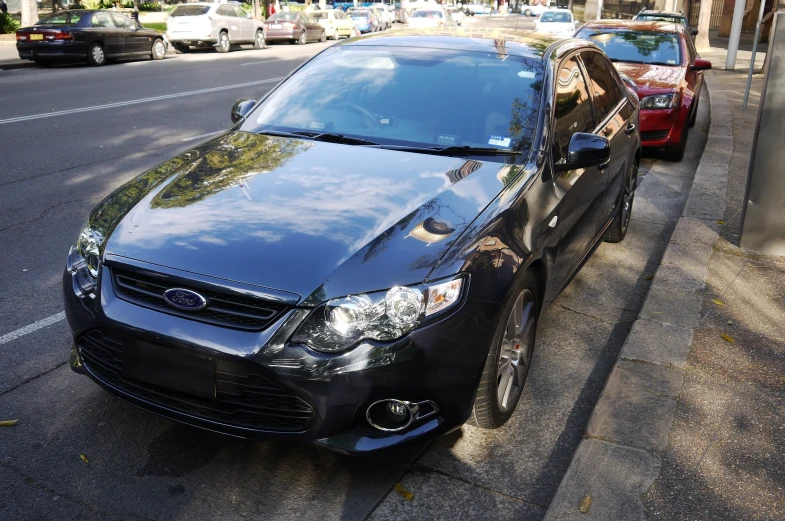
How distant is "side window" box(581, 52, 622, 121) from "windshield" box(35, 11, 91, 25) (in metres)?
18.0

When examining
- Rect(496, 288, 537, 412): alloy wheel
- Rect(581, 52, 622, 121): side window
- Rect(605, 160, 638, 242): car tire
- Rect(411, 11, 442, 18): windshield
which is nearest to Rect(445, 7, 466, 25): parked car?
Rect(411, 11, 442, 18): windshield

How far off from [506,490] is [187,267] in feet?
5.06

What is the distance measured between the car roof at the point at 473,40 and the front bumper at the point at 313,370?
217cm

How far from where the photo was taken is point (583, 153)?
13.2 feet

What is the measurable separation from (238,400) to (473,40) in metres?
2.92

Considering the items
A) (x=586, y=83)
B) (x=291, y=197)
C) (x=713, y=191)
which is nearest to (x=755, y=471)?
(x=291, y=197)

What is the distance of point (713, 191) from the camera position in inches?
296

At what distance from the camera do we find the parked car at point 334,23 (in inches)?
1448

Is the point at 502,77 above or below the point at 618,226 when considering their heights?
above

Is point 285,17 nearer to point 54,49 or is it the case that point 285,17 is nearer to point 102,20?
point 102,20

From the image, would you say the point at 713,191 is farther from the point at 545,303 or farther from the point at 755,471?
the point at 755,471

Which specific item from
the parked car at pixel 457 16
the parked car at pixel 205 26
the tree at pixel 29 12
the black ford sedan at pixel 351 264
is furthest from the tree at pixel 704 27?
the black ford sedan at pixel 351 264

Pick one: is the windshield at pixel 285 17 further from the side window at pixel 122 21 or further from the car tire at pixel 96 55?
the car tire at pixel 96 55

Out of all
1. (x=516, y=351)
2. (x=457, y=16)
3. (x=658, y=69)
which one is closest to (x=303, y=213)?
(x=516, y=351)
